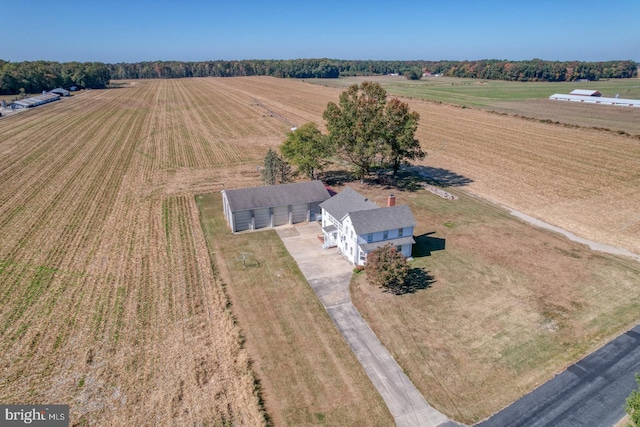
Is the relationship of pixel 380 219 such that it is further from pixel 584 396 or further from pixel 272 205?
pixel 584 396

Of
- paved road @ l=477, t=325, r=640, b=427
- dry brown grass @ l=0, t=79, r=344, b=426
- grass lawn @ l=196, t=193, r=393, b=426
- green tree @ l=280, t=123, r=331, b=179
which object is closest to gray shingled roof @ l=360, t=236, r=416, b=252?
grass lawn @ l=196, t=193, r=393, b=426

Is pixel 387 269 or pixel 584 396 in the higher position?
pixel 387 269

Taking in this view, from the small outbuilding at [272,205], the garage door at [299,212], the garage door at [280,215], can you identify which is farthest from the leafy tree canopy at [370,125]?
the garage door at [280,215]

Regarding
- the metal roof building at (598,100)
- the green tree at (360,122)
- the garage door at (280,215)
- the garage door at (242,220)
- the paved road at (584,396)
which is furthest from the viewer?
the metal roof building at (598,100)

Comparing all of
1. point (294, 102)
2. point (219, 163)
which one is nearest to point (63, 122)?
point (219, 163)

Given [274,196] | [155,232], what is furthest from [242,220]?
[155,232]

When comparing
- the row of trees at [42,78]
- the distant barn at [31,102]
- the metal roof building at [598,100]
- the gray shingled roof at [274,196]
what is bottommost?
the gray shingled roof at [274,196]

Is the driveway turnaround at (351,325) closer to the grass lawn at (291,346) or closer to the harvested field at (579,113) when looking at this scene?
the grass lawn at (291,346)
